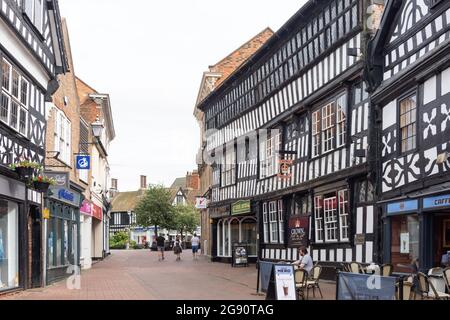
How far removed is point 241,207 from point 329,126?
10.1 m

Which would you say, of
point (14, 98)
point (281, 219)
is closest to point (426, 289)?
point (14, 98)

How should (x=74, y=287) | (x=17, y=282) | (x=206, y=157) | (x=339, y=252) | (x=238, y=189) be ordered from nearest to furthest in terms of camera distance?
(x=17, y=282) → (x=74, y=287) → (x=339, y=252) → (x=238, y=189) → (x=206, y=157)

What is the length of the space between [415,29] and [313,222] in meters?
8.41

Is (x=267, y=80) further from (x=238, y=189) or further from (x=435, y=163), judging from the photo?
(x=435, y=163)

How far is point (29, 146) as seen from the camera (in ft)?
55.5

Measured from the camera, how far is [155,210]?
67312 mm

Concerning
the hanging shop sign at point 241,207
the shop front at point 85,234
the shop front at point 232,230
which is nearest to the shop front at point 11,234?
the shop front at point 85,234

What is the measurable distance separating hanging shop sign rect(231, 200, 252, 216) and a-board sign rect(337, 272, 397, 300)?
1920cm

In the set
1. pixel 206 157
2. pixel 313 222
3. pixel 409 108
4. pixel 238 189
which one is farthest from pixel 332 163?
pixel 206 157

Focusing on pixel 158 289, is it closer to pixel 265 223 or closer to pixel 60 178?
pixel 60 178

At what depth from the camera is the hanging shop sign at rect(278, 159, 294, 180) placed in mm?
23672

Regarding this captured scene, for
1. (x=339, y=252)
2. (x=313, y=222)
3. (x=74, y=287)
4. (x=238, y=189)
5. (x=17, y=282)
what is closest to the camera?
(x=17, y=282)

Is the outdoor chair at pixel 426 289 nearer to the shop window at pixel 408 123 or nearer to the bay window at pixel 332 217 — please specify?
the shop window at pixel 408 123

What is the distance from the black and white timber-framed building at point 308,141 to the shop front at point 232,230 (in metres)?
0.09
